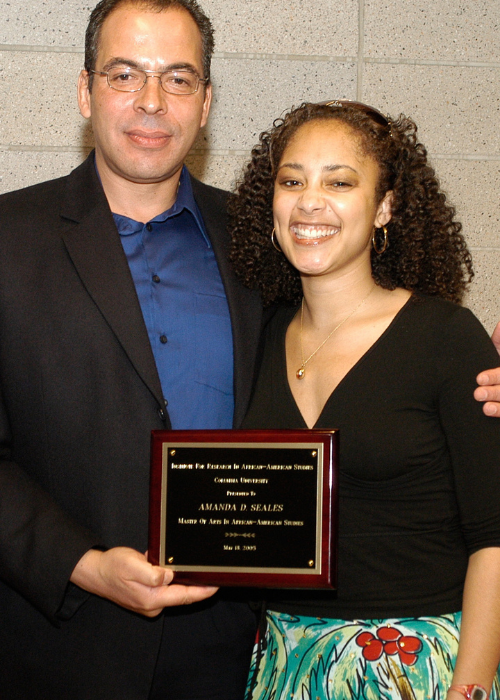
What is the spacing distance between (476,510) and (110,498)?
794mm

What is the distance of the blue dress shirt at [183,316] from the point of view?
1850 mm

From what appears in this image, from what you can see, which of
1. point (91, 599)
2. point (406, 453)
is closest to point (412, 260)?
point (406, 453)

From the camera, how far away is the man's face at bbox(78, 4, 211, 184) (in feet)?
6.21

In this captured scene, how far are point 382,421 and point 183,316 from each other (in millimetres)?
564

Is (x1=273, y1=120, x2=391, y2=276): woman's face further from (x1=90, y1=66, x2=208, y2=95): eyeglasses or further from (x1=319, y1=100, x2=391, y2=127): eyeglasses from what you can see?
(x1=90, y1=66, x2=208, y2=95): eyeglasses

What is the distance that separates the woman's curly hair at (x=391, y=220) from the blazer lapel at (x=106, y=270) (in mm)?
346

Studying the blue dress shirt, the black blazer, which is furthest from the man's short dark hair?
the black blazer

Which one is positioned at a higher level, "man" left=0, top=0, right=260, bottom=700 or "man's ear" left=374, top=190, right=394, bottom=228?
"man's ear" left=374, top=190, right=394, bottom=228

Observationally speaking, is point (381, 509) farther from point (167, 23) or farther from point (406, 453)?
point (167, 23)

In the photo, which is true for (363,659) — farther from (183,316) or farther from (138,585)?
(183,316)

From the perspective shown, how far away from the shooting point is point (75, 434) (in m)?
1.76

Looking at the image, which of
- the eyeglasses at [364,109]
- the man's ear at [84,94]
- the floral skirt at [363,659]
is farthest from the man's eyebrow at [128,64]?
the floral skirt at [363,659]

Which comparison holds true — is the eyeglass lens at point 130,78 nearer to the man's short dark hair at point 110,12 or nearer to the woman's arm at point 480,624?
the man's short dark hair at point 110,12

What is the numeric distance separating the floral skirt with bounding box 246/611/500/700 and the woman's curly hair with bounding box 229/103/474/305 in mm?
792
